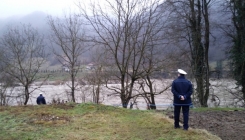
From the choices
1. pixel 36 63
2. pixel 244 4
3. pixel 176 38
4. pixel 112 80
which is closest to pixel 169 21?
pixel 176 38

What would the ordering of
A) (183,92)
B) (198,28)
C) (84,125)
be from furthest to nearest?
(198,28) < (84,125) < (183,92)

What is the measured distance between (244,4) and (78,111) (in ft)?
58.8

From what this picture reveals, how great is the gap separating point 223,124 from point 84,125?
172 inches

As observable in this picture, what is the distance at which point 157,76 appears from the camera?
2047 cm

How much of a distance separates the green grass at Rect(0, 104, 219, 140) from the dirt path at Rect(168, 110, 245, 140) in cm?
81

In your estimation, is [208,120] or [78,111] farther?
[78,111]

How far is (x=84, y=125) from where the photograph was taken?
7832mm

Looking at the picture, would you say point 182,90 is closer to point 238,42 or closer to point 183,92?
point 183,92

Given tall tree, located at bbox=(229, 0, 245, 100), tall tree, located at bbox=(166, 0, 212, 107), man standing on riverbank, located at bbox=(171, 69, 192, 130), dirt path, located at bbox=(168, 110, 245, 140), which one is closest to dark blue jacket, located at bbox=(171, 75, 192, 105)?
man standing on riverbank, located at bbox=(171, 69, 192, 130)

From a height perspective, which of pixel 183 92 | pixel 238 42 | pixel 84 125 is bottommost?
pixel 84 125

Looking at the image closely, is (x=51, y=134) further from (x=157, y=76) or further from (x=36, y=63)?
(x=36, y=63)

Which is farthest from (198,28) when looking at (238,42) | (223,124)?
(223,124)

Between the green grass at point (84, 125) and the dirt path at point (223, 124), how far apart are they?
2.67ft

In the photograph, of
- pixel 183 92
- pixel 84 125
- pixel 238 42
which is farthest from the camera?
pixel 238 42
